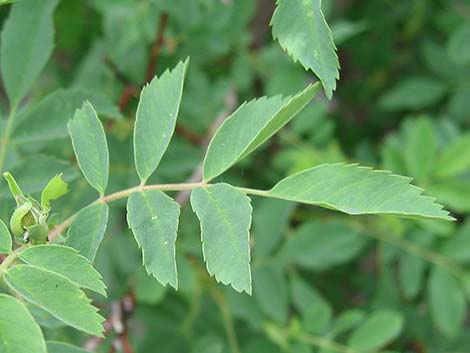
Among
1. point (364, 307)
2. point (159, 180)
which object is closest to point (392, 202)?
point (159, 180)

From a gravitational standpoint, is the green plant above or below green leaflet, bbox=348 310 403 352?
above

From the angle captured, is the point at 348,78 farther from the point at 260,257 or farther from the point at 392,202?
the point at 392,202

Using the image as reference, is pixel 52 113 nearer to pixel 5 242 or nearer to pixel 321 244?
pixel 5 242

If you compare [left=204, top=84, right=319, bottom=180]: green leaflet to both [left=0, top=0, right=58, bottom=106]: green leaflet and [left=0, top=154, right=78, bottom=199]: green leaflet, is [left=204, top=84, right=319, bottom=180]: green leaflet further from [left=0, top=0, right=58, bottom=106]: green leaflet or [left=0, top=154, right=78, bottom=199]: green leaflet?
[left=0, top=0, right=58, bottom=106]: green leaflet

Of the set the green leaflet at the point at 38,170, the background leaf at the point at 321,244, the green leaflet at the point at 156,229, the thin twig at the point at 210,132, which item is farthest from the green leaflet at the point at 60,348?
the background leaf at the point at 321,244

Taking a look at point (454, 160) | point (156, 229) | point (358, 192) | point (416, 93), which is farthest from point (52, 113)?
point (416, 93)

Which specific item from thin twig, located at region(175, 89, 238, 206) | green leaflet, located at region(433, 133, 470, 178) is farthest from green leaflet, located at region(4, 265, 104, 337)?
green leaflet, located at region(433, 133, 470, 178)

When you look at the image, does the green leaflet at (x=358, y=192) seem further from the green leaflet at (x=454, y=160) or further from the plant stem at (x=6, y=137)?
the green leaflet at (x=454, y=160)
